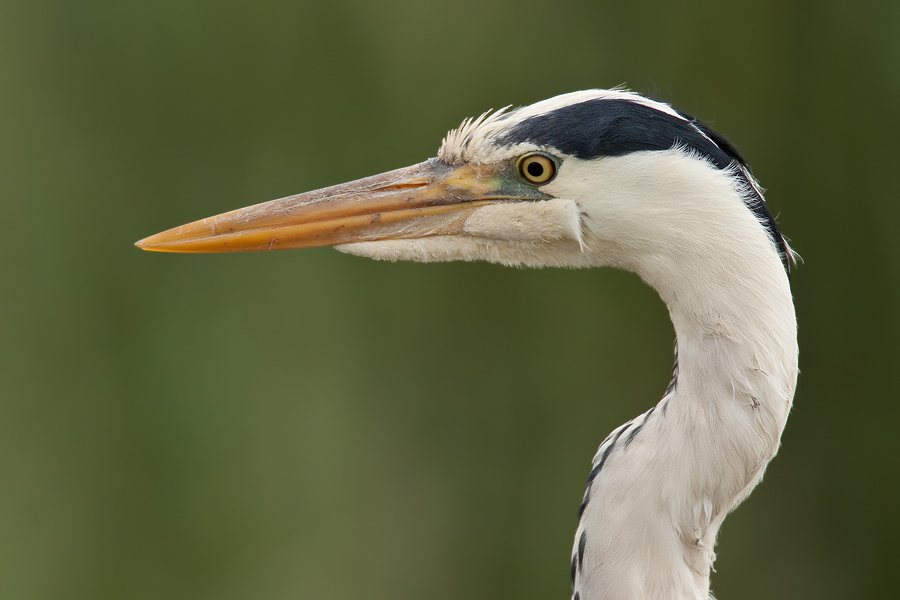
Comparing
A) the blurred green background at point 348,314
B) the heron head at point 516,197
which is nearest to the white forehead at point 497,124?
the heron head at point 516,197

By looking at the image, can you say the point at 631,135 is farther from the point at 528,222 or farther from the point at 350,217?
the point at 350,217

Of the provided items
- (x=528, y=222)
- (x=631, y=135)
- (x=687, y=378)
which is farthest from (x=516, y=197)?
(x=687, y=378)

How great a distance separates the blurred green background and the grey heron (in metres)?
1.38

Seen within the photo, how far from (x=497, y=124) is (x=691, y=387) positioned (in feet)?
1.44

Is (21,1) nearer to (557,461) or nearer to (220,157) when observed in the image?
(220,157)

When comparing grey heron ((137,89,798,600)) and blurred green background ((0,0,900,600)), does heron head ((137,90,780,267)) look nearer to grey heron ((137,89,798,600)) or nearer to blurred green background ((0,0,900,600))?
grey heron ((137,89,798,600))

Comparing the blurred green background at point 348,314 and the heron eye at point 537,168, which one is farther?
the blurred green background at point 348,314

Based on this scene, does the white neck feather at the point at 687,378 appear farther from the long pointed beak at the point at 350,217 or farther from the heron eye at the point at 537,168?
the long pointed beak at the point at 350,217

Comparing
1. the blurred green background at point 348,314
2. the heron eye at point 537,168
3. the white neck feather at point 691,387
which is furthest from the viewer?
the blurred green background at point 348,314

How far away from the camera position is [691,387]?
92 centimetres

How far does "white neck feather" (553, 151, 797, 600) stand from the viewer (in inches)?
35.3

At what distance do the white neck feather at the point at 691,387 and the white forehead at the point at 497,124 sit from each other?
0.33ft

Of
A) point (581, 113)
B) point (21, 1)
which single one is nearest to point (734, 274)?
point (581, 113)

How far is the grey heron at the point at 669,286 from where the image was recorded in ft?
2.95
